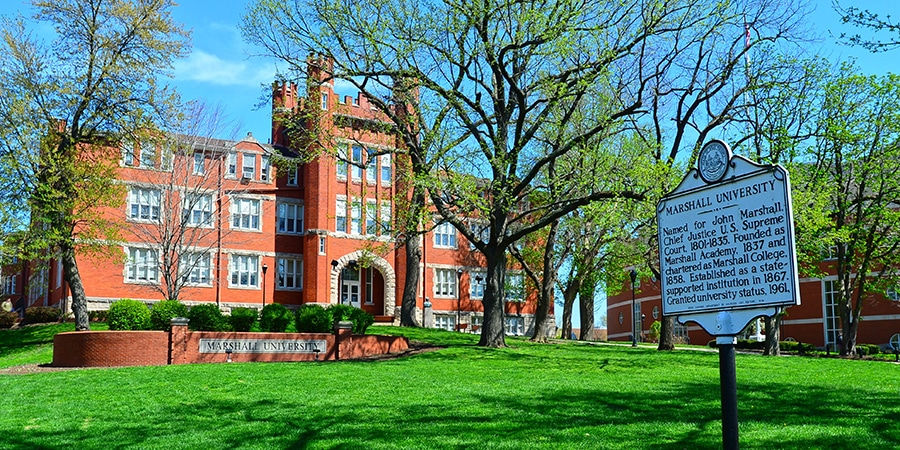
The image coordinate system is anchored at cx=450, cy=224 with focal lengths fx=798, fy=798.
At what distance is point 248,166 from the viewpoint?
44.4 m

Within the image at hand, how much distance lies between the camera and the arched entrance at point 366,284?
4462cm

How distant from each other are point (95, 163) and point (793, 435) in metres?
26.3

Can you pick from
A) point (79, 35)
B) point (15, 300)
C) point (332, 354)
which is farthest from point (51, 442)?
point (15, 300)

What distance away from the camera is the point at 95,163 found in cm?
2894

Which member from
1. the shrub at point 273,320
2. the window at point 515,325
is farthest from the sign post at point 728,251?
the window at point 515,325

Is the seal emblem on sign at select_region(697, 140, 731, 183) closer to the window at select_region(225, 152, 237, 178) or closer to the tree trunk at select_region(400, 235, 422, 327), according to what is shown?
the tree trunk at select_region(400, 235, 422, 327)

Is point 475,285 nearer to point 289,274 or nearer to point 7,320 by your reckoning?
point 289,274

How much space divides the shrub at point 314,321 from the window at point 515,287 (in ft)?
86.3

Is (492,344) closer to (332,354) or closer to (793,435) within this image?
(332,354)

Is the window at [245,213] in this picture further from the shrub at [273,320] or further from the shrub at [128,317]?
the shrub at [128,317]

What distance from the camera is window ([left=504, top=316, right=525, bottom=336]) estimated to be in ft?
171

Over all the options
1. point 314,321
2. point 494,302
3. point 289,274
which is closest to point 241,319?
point 314,321

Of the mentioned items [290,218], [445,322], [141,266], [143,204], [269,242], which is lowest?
[445,322]

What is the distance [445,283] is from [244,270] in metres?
12.4
